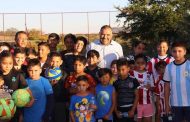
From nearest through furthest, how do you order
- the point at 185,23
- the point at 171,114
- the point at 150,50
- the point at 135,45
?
the point at 171,114
the point at 135,45
the point at 150,50
the point at 185,23

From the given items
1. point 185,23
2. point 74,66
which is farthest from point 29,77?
point 185,23

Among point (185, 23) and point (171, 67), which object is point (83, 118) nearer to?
point (171, 67)

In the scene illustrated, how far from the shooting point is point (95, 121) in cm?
650

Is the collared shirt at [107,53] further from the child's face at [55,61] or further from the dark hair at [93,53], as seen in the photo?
the child's face at [55,61]

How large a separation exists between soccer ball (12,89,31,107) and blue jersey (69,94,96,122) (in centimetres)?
77

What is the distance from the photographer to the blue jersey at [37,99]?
6273 mm

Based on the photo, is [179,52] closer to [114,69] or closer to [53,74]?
[114,69]

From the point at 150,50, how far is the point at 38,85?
18532 mm

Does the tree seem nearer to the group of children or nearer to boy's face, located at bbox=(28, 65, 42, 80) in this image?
the group of children

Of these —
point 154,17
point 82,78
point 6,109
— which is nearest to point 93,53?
point 82,78

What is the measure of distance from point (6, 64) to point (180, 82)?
2.93 metres

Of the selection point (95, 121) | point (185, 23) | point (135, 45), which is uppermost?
point (185, 23)

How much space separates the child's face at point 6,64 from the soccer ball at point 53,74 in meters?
0.78

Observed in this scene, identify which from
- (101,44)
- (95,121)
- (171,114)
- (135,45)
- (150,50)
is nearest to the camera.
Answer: (95,121)
